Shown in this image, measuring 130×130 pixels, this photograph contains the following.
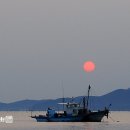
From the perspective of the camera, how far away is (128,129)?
18625 centimetres

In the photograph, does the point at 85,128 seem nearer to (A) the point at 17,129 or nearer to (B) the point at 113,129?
(B) the point at 113,129

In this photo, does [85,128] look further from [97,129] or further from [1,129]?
[1,129]

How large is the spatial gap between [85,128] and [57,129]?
880 cm

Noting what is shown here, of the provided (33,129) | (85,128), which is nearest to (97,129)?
(85,128)

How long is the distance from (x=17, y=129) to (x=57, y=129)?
1109 centimetres

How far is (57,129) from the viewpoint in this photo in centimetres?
18388

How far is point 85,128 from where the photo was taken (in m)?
188

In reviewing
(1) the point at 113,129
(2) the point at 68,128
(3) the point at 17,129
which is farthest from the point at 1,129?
(1) the point at 113,129

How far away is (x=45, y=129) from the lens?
184 meters

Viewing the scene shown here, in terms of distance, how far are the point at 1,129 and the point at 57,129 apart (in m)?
15.6

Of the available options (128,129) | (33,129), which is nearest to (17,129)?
(33,129)

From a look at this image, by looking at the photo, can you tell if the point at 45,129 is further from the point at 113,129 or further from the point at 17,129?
the point at 113,129

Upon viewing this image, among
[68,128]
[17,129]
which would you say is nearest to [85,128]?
[68,128]

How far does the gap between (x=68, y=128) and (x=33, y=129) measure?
36.7 feet
